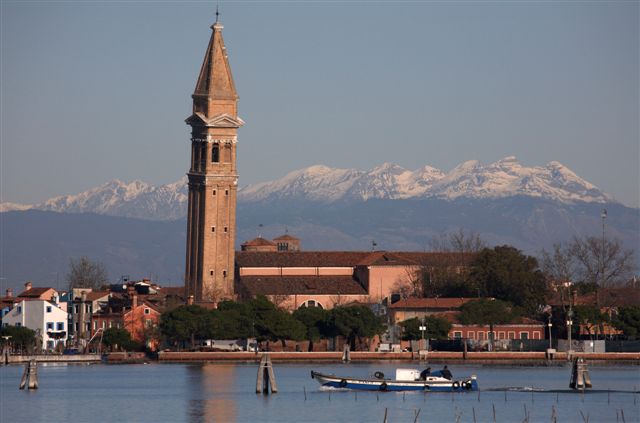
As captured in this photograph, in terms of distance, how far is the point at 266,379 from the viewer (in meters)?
81.7

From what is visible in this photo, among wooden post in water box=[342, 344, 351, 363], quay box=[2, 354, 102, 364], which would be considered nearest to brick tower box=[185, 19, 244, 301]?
quay box=[2, 354, 102, 364]

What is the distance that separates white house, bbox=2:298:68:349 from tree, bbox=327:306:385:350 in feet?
70.7

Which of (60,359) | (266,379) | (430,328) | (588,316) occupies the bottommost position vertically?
(266,379)

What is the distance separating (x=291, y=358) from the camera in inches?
4567

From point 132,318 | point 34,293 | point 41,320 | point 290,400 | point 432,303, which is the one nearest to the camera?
point 290,400

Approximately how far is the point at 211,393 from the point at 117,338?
37.3 meters

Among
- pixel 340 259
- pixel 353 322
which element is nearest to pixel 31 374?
pixel 353 322

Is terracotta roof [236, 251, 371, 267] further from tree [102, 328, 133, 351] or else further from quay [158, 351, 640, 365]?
quay [158, 351, 640, 365]

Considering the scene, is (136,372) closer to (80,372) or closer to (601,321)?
(80,372)

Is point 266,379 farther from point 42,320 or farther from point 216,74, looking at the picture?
point 216,74

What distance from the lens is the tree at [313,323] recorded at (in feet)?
399

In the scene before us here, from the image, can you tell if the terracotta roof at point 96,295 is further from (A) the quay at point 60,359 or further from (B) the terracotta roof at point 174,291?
(A) the quay at point 60,359

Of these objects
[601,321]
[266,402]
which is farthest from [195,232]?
[266,402]

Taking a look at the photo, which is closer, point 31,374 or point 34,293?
point 31,374
